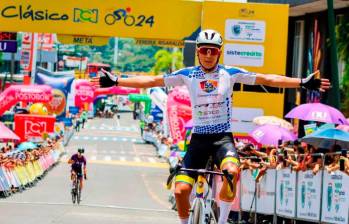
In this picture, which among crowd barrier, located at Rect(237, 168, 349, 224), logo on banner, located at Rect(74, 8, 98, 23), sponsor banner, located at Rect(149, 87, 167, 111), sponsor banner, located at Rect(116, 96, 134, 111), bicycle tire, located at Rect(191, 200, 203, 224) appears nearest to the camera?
bicycle tire, located at Rect(191, 200, 203, 224)

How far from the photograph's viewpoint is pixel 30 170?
36.2 m

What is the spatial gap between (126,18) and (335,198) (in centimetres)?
1520

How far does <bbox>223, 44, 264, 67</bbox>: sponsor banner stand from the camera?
1165 inches

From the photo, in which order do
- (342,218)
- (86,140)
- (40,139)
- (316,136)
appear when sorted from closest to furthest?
(342,218) → (316,136) → (40,139) → (86,140)

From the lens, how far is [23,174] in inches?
1335

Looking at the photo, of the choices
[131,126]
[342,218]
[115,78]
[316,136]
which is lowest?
[131,126]

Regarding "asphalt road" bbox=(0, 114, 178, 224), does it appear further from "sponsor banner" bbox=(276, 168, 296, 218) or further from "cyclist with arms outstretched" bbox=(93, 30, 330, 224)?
"cyclist with arms outstretched" bbox=(93, 30, 330, 224)

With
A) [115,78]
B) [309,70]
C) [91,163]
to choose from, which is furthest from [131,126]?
[115,78]

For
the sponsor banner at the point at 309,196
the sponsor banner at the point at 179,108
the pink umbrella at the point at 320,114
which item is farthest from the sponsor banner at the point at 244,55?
the sponsor banner at the point at 179,108

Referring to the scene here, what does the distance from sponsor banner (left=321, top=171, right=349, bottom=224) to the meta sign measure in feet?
57.4

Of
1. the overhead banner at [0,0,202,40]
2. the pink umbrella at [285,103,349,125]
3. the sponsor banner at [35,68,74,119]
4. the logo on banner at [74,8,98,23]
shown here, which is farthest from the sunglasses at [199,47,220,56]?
the sponsor banner at [35,68,74,119]

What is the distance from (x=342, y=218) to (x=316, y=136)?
262 centimetres

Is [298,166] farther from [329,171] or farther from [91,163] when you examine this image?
[91,163]

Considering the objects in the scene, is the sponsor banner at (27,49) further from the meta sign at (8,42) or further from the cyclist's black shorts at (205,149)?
the cyclist's black shorts at (205,149)
